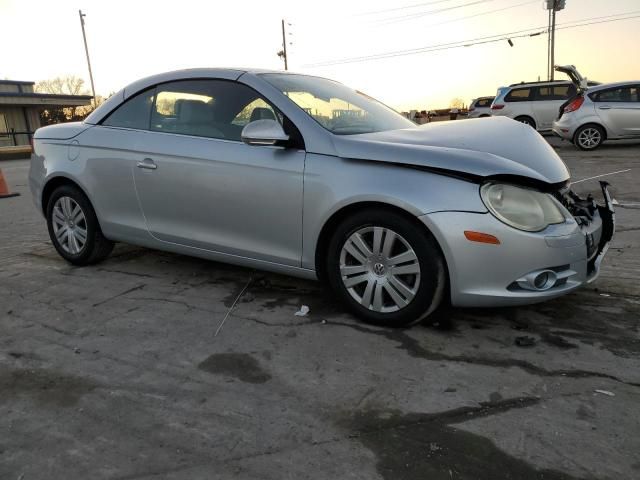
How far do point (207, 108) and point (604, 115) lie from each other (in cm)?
1211

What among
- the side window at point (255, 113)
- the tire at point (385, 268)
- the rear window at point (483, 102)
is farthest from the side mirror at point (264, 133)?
the rear window at point (483, 102)

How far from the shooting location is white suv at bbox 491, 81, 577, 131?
56.0ft

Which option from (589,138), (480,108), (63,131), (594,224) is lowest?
(589,138)

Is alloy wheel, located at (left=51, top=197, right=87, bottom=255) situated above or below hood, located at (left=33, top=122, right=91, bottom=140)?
below

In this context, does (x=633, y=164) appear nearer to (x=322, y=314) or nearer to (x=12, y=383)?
(x=322, y=314)

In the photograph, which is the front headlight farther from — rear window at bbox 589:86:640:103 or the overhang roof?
the overhang roof

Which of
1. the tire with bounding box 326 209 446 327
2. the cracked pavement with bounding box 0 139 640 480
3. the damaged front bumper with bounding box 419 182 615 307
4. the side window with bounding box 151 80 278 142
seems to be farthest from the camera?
the side window with bounding box 151 80 278 142

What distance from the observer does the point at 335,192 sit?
10.8 feet

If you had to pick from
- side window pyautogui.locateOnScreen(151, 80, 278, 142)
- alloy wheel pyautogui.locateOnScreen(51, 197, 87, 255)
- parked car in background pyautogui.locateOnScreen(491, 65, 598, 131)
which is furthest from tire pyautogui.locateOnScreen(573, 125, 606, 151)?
alloy wheel pyautogui.locateOnScreen(51, 197, 87, 255)

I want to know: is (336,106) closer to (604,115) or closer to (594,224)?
(594,224)

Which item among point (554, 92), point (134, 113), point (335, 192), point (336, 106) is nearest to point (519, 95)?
point (554, 92)

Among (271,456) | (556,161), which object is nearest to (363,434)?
(271,456)

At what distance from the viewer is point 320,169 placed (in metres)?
3.35

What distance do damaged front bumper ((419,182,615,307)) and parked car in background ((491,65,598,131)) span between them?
1519 centimetres
